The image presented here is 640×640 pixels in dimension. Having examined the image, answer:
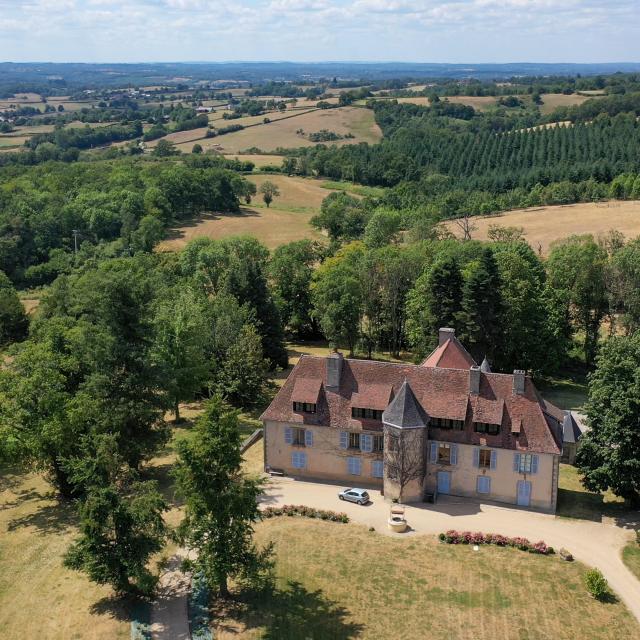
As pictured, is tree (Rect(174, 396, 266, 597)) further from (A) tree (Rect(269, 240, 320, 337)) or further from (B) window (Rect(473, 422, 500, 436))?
(A) tree (Rect(269, 240, 320, 337))

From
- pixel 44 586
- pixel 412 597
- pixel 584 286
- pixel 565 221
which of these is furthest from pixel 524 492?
pixel 565 221

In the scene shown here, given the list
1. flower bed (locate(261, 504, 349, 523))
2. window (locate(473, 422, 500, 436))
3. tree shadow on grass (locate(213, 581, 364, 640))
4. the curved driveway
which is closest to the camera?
tree shadow on grass (locate(213, 581, 364, 640))

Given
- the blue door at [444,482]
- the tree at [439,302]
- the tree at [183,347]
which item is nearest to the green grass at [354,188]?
the tree at [439,302]

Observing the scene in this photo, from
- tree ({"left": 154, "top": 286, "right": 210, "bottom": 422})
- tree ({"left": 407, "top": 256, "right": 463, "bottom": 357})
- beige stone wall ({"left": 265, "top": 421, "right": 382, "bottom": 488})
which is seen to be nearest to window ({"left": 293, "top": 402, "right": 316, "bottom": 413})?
beige stone wall ({"left": 265, "top": 421, "right": 382, "bottom": 488})

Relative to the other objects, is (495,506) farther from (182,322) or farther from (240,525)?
(182,322)

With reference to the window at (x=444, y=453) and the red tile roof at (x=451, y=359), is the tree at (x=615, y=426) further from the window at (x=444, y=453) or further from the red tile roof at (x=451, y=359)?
the red tile roof at (x=451, y=359)

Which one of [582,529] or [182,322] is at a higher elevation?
[182,322]

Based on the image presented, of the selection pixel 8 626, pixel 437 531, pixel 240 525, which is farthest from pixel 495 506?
A: pixel 8 626
